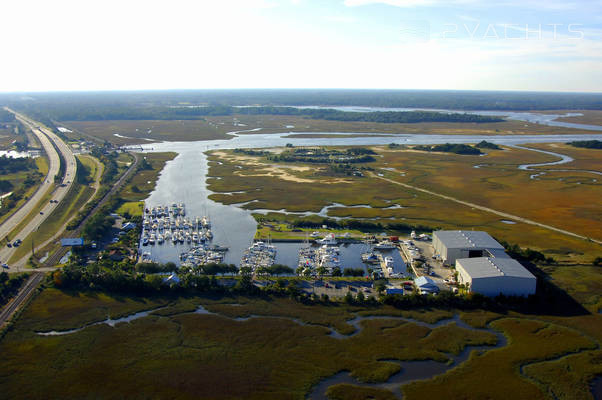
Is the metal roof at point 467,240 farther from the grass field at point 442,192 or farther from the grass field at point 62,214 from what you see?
the grass field at point 62,214

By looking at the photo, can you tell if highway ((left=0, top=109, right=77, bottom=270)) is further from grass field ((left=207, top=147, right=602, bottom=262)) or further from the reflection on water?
the reflection on water

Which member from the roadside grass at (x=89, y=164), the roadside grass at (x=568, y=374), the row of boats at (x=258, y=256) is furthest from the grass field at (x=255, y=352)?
the roadside grass at (x=89, y=164)

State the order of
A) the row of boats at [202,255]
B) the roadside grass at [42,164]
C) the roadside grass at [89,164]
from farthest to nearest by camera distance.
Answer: the roadside grass at [42,164] → the roadside grass at [89,164] → the row of boats at [202,255]

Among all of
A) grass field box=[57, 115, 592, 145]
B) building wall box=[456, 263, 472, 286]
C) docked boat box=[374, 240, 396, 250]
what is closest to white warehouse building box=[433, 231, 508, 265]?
building wall box=[456, 263, 472, 286]

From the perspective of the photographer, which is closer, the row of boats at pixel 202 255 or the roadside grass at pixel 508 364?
the roadside grass at pixel 508 364

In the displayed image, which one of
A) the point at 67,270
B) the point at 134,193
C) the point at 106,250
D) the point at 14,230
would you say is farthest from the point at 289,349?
the point at 134,193

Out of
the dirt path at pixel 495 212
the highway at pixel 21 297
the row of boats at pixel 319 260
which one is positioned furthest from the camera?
the dirt path at pixel 495 212

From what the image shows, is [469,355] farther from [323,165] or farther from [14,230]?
[323,165]
